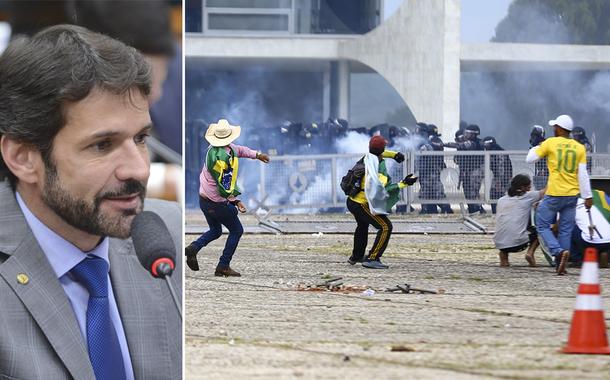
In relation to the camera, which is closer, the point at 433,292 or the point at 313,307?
the point at 313,307

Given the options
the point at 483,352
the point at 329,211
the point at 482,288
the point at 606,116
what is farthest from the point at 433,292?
the point at 606,116

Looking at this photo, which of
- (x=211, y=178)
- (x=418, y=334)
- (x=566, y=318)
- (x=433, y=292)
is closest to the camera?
(x=418, y=334)

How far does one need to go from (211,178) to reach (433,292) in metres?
2.73

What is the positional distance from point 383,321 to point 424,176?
50.6ft

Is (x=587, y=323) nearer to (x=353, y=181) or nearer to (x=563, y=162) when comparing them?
(x=563, y=162)

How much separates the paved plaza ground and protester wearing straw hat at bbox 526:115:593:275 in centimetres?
39

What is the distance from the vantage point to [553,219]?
14.6 m

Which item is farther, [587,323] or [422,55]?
[422,55]

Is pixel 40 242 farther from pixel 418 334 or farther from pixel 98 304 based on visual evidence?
pixel 418 334

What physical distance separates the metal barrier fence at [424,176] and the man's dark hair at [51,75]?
68.9 ft

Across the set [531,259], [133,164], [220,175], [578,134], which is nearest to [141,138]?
[133,164]

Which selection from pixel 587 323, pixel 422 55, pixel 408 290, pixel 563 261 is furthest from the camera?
pixel 422 55

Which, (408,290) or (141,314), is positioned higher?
(141,314)

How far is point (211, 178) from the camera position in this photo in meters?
14.0
